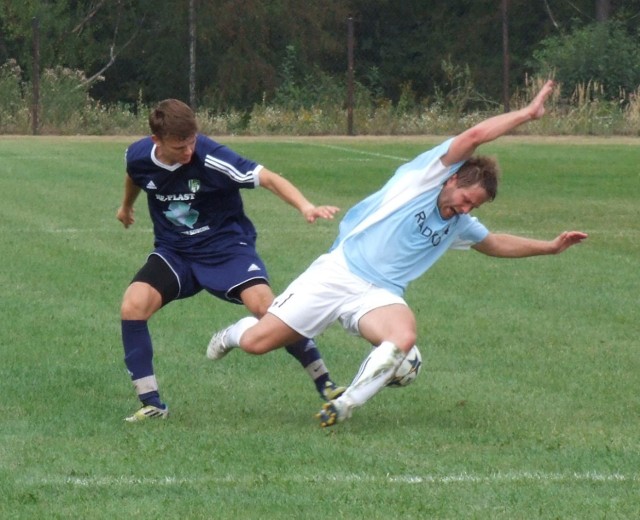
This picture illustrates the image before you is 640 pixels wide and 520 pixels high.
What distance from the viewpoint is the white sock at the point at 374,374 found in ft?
21.1

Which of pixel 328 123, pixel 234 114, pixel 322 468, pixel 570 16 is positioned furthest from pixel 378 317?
pixel 570 16

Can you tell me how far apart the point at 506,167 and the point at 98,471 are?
18035 mm

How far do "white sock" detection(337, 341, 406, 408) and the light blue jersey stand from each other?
16.1 inches

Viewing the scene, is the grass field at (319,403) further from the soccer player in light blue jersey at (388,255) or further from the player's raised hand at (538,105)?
the player's raised hand at (538,105)

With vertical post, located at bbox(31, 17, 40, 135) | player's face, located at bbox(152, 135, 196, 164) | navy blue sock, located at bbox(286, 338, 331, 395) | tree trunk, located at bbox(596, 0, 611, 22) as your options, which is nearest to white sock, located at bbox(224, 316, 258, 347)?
navy blue sock, located at bbox(286, 338, 331, 395)

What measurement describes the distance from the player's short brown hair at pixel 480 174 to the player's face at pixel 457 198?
20 millimetres

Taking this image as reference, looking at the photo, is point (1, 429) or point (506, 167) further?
point (506, 167)

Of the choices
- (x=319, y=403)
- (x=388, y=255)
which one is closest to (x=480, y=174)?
(x=388, y=255)

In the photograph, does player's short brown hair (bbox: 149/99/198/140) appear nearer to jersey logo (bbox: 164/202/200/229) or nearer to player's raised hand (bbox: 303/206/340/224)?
jersey logo (bbox: 164/202/200/229)

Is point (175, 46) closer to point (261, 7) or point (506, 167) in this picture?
point (261, 7)

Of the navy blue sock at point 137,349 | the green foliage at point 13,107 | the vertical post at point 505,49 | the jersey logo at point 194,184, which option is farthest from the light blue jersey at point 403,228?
the green foliage at point 13,107

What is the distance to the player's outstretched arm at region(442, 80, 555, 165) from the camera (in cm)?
639

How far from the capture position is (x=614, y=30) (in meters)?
40.8

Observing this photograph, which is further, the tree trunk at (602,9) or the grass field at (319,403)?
the tree trunk at (602,9)
